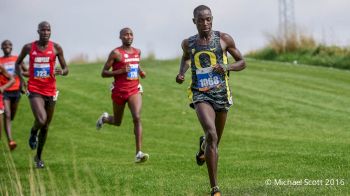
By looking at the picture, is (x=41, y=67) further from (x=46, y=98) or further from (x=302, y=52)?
(x=302, y=52)

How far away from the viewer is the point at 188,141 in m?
20.5

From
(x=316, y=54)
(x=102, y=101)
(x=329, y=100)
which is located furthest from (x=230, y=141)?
(x=316, y=54)

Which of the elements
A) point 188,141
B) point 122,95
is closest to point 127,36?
point 122,95

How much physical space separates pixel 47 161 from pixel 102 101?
9952 millimetres

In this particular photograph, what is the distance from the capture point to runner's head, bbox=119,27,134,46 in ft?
52.3

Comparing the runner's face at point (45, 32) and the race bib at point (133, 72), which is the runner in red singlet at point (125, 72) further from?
the runner's face at point (45, 32)

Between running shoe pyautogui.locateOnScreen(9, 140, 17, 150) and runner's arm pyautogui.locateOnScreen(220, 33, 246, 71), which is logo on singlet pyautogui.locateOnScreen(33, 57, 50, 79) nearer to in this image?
running shoe pyautogui.locateOnScreen(9, 140, 17, 150)

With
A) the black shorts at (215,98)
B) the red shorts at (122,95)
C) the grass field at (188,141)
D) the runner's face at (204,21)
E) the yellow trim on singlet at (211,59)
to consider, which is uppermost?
the runner's face at (204,21)

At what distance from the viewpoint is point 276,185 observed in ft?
36.2


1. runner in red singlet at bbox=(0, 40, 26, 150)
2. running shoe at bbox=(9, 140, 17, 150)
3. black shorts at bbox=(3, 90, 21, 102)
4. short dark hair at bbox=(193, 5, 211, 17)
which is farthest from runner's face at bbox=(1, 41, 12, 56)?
short dark hair at bbox=(193, 5, 211, 17)

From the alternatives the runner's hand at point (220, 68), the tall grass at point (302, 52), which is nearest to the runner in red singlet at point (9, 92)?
the runner's hand at point (220, 68)

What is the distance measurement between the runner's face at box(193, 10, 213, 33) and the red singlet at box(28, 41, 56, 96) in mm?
5722

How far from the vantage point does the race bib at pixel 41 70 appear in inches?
622

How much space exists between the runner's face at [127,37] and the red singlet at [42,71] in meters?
1.32
